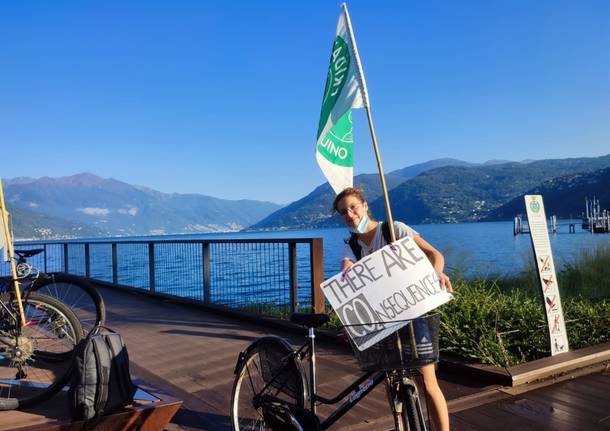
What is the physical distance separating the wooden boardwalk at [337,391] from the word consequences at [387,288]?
131 centimetres

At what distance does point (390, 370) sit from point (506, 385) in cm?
224

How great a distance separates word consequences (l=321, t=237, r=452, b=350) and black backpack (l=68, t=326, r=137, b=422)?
1.36 m

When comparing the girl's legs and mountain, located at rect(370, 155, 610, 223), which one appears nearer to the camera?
the girl's legs

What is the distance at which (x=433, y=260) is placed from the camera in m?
2.38

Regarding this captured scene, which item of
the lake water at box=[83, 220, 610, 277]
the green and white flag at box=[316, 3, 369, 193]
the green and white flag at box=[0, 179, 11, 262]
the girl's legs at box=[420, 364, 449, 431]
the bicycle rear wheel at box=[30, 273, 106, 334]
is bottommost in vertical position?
the lake water at box=[83, 220, 610, 277]

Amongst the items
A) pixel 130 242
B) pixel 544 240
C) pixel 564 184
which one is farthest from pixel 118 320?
pixel 564 184

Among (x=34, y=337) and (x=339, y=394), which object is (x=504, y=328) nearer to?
(x=339, y=394)

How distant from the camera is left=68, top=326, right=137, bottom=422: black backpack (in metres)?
2.57

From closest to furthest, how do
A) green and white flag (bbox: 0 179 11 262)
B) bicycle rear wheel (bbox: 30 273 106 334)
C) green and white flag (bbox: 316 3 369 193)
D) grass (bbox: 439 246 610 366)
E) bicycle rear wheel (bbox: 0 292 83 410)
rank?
1. green and white flag (bbox: 316 3 369 193)
2. bicycle rear wheel (bbox: 0 292 83 410)
3. green and white flag (bbox: 0 179 11 262)
4. bicycle rear wheel (bbox: 30 273 106 334)
5. grass (bbox: 439 246 610 366)

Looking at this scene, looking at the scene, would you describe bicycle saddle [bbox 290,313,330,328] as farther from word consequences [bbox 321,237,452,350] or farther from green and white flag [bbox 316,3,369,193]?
green and white flag [bbox 316,3,369,193]

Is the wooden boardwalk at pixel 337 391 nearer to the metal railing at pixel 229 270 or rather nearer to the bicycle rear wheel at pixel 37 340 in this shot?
the bicycle rear wheel at pixel 37 340

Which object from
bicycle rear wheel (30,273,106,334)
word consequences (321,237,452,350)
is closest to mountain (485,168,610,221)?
bicycle rear wheel (30,273,106,334)

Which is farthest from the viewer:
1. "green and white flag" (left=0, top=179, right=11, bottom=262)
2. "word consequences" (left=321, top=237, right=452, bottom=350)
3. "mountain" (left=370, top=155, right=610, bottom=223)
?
"mountain" (left=370, top=155, right=610, bottom=223)

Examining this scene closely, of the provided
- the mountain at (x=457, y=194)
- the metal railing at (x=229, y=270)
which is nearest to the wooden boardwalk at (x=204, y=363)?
the metal railing at (x=229, y=270)
